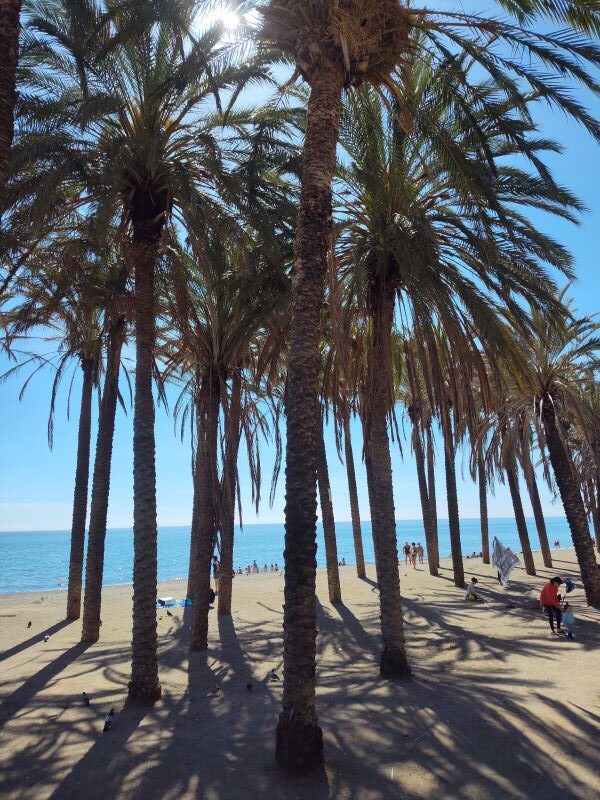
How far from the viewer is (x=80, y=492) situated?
18.3 m

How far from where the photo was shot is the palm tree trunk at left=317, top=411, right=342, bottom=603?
64.2 feet

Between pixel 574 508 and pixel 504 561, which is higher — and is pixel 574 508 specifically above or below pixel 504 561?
above

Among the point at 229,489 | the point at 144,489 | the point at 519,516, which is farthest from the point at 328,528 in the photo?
the point at 519,516

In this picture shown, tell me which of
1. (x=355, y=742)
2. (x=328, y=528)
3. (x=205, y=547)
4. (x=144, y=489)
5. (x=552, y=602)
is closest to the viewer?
(x=355, y=742)

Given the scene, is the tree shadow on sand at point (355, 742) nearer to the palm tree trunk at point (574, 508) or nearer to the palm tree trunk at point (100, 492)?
the palm tree trunk at point (100, 492)

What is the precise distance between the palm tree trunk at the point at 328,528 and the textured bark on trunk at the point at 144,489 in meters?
9.36

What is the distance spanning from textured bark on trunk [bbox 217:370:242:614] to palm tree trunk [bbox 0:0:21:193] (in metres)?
7.35

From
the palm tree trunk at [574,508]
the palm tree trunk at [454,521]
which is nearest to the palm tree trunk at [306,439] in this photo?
the palm tree trunk at [574,508]

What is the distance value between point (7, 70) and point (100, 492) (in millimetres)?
11603

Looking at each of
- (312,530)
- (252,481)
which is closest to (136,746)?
(312,530)

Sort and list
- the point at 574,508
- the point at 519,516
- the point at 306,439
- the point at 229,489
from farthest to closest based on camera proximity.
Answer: the point at 519,516 → the point at 574,508 → the point at 229,489 → the point at 306,439

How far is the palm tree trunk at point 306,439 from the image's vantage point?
6.16 meters

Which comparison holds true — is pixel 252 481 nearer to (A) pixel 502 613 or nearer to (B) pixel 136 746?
(A) pixel 502 613

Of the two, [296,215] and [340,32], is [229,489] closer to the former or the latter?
[296,215]
